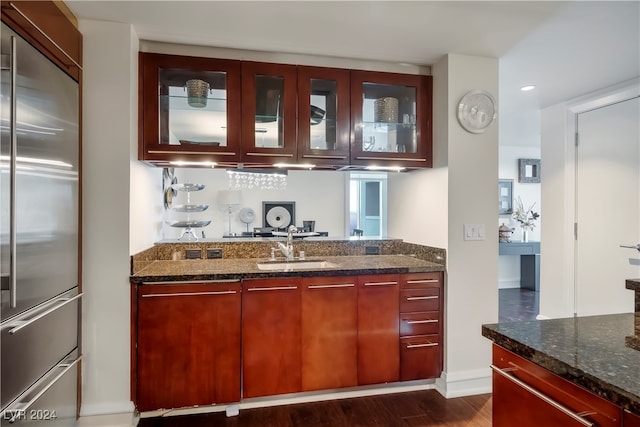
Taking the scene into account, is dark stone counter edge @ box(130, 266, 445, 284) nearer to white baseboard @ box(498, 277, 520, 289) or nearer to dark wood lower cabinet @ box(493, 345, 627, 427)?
dark wood lower cabinet @ box(493, 345, 627, 427)

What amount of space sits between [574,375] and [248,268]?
1859mm

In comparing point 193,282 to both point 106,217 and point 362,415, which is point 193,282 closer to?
point 106,217

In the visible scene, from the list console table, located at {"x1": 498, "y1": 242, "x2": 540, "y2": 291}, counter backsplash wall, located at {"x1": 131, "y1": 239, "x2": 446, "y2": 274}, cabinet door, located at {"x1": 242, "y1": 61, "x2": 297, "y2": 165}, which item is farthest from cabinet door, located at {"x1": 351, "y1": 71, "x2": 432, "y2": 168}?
console table, located at {"x1": 498, "y1": 242, "x2": 540, "y2": 291}

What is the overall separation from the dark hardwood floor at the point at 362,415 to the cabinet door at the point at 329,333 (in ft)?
0.49

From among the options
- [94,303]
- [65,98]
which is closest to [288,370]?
[94,303]

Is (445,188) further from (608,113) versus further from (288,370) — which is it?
(608,113)

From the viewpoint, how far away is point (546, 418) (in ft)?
3.10

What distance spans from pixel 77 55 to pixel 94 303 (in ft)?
4.62

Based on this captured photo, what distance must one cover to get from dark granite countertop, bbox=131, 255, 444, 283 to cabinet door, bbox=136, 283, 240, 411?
6 centimetres

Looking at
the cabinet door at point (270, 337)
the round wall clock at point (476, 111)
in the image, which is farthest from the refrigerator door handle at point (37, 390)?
the round wall clock at point (476, 111)

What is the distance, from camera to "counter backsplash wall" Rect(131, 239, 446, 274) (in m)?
2.62

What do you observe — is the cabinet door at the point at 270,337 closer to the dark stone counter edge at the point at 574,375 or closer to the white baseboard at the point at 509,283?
the dark stone counter edge at the point at 574,375

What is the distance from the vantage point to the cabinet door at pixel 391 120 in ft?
8.48

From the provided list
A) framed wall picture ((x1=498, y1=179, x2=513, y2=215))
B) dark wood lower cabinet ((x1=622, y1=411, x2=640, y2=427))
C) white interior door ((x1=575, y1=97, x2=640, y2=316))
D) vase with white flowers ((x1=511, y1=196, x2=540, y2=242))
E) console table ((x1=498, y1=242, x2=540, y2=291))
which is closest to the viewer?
dark wood lower cabinet ((x1=622, y1=411, x2=640, y2=427))
